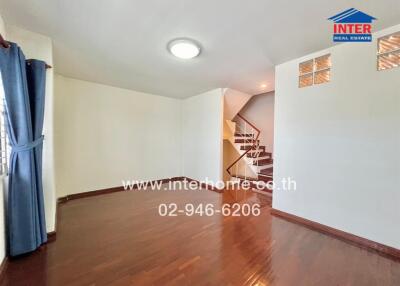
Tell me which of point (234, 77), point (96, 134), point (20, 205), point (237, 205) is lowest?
point (237, 205)

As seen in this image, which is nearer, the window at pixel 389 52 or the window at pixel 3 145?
the window at pixel 3 145

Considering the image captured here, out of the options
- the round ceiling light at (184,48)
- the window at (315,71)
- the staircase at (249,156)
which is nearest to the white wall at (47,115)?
the round ceiling light at (184,48)

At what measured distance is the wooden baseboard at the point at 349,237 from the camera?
1987 mm

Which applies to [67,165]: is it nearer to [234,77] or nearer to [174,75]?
[174,75]

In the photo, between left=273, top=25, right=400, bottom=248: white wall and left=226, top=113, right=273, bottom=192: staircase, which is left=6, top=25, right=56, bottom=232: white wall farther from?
left=226, top=113, right=273, bottom=192: staircase

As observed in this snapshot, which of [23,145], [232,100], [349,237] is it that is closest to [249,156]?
[232,100]

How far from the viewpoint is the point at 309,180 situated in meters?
2.63

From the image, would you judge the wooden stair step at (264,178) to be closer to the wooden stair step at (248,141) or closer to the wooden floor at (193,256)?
the wooden stair step at (248,141)

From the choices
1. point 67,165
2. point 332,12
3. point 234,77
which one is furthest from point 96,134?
point 332,12

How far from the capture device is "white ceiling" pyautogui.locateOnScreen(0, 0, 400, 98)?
1.63m

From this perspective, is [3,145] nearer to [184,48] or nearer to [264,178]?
[184,48]

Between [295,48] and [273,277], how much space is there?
2.69 meters

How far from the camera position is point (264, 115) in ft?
17.6

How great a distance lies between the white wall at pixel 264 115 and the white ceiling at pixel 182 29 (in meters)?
2.22
